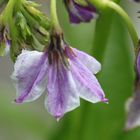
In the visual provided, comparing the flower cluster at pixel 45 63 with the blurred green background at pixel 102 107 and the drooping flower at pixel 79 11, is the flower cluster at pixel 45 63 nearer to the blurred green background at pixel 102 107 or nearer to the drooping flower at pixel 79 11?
the drooping flower at pixel 79 11

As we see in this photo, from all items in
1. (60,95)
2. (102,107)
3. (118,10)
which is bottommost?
(102,107)

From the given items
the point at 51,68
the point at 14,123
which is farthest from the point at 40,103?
the point at 51,68

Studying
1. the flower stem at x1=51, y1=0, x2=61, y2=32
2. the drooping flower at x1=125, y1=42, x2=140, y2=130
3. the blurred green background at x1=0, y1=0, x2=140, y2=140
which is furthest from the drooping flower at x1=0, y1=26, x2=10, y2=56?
the blurred green background at x1=0, y1=0, x2=140, y2=140

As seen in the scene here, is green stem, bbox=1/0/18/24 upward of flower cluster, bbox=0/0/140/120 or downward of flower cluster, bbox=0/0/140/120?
upward

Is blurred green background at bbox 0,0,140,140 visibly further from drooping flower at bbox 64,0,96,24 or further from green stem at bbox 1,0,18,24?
green stem at bbox 1,0,18,24

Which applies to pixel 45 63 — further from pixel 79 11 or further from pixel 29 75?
pixel 79 11

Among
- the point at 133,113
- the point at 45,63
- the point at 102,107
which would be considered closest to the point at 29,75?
the point at 45,63

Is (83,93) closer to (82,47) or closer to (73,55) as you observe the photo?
(73,55)
